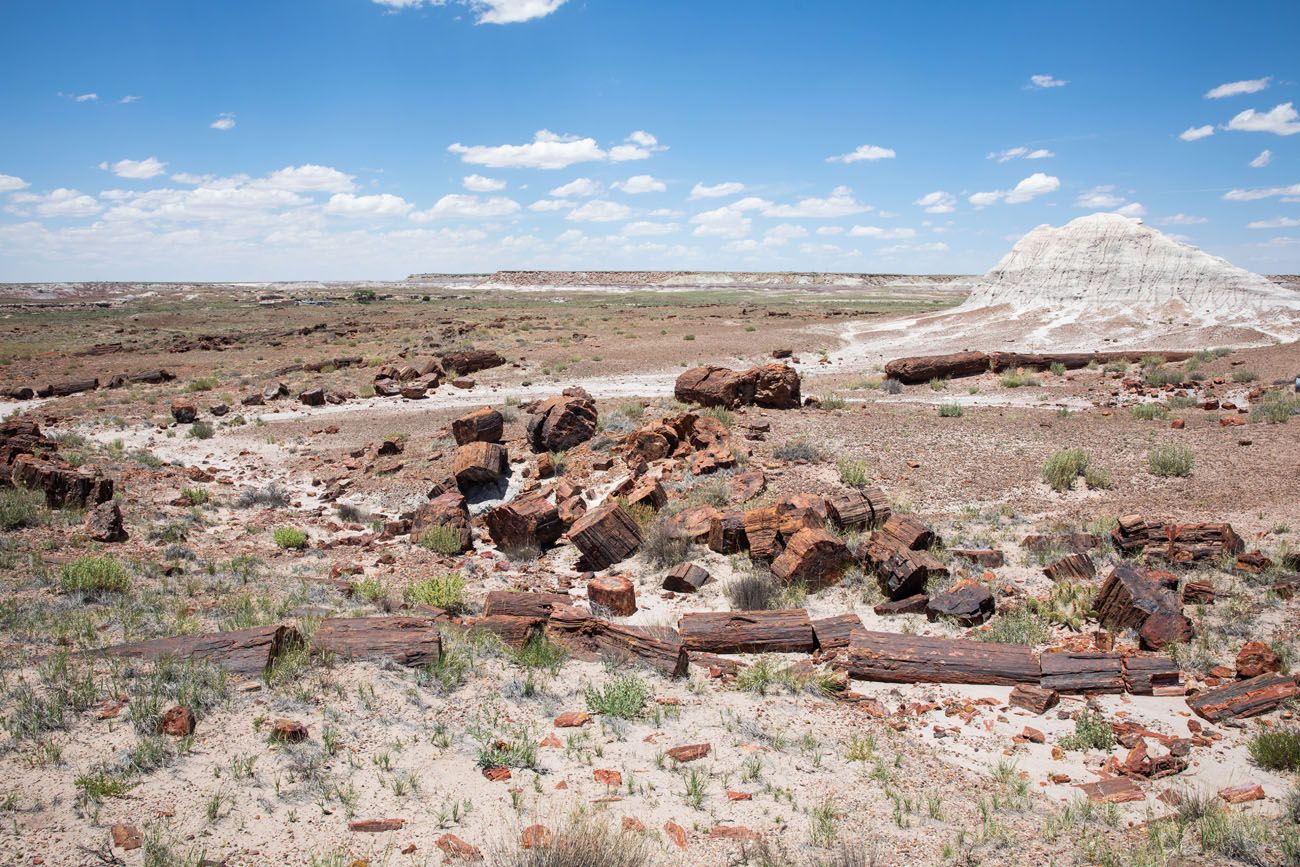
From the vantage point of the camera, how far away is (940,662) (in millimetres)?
7414

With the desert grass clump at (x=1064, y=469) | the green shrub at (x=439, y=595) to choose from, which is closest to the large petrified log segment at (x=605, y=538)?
the green shrub at (x=439, y=595)

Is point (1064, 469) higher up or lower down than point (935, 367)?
lower down

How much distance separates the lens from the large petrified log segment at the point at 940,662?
7.23 metres

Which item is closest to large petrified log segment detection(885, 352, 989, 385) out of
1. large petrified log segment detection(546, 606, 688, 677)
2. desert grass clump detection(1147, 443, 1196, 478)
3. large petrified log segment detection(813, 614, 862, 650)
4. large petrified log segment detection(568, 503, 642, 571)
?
desert grass clump detection(1147, 443, 1196, 478)

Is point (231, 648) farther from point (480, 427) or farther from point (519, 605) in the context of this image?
point (480, 427)

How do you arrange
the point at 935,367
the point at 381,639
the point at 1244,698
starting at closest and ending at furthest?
1. the point at 1244,698
2. the point at 381,639
3. the point at 935,367

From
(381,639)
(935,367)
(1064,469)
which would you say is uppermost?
(935,367)

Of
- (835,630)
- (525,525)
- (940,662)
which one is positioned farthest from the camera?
(525,525)

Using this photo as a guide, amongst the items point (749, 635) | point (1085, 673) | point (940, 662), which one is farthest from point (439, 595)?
point (1085, 673)

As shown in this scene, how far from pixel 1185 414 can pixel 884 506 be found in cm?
1230

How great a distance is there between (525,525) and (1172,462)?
38.3 ft

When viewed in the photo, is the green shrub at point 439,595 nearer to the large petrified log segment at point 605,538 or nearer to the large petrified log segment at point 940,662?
the large petrified log segment at point 605,538

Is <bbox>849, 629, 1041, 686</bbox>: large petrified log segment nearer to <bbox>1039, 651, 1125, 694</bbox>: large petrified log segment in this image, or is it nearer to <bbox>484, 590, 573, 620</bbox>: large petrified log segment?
<bbox>1039, 651, 1125, 694</bbox>: large petrified log segment

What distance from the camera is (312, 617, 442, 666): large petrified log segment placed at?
6977 millimetres
